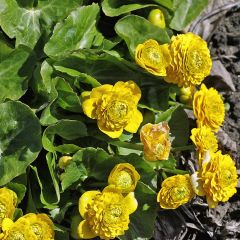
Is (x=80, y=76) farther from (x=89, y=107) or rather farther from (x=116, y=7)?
(x=116, y=7)

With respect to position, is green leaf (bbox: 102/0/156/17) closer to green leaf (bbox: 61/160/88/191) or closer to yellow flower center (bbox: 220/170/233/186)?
green leaf (bbox: 61/160/88/191)

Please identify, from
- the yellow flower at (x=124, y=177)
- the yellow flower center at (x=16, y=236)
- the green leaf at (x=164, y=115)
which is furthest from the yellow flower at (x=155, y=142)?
the yellow flower center at (x=16, y=236)

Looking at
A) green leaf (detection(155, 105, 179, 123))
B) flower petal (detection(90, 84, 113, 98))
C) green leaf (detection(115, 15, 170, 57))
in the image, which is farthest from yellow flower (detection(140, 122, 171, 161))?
green leaf (detection(115, 15, 170, 57))

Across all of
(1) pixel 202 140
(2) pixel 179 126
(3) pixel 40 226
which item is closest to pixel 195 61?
(1) pixel 202 140

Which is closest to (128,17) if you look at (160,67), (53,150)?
(160,67)

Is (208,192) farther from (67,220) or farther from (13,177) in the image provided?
(13,177)
